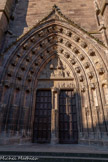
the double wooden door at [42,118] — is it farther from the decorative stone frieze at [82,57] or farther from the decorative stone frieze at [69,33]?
the decorative stone frieze at [69,33]

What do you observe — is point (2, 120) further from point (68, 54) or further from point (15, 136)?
point (68, 54)

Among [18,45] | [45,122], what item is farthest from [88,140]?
[18,45]

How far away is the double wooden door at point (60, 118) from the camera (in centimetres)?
630

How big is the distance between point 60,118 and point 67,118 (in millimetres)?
407

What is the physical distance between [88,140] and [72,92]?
9.34 ft

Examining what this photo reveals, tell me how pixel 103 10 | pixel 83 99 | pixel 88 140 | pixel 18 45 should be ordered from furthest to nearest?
pixel 103 10
pixel 18 45
pixel 83 99
pixel 88 140

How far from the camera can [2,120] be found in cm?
552

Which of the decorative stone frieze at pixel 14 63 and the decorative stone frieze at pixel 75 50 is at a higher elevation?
the decorative stone frieze at pixel 75 50

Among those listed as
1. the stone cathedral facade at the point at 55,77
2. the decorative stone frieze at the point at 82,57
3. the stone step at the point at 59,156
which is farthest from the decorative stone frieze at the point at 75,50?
the stone step at the point at 59,156

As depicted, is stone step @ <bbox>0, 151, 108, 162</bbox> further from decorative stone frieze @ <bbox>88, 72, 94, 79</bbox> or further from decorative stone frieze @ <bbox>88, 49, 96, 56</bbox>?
decorative stone frieze @ <bbox>88, 49, 96, 56</bbox>

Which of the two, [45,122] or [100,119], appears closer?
[100,119]

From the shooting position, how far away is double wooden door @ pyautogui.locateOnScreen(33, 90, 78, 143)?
6.30 metres

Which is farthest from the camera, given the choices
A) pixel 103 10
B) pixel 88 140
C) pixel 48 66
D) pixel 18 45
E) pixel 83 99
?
pixel 48 66

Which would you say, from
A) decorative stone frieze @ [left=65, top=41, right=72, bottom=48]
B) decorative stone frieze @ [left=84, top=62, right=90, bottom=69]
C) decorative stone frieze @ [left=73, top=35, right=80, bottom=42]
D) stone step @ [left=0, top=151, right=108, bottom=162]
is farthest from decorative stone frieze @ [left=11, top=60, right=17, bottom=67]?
stone step @ [left=0, top=151, right=108, bottom=162]
